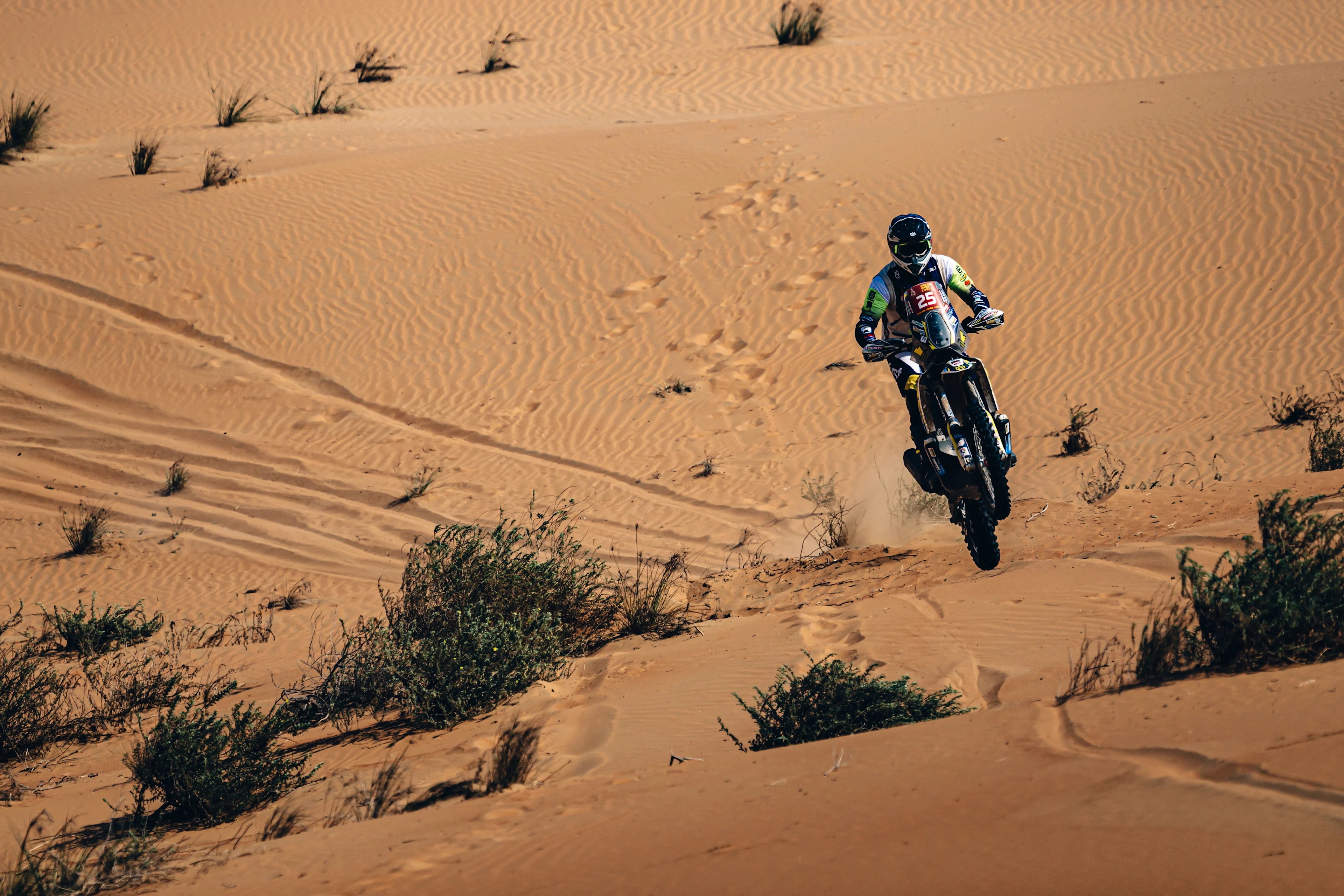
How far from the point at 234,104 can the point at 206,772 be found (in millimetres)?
21771

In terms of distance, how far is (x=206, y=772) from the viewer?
A: 478 centimetres

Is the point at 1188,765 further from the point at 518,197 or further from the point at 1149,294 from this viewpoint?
the point at 518,197

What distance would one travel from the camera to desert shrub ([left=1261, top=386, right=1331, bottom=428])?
1061 cm

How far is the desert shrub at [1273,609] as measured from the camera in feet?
13.5

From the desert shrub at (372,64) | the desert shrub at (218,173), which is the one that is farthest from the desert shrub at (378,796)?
the desert shrub at (372,64)

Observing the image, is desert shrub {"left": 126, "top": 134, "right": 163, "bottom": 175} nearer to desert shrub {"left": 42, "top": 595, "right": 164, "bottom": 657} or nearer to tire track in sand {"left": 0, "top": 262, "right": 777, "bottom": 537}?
tire track in sand {"left": 0, "top": 262, "right": 777, "bottom": 537}

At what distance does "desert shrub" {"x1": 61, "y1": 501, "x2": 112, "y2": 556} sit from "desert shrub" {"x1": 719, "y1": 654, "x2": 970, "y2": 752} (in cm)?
818

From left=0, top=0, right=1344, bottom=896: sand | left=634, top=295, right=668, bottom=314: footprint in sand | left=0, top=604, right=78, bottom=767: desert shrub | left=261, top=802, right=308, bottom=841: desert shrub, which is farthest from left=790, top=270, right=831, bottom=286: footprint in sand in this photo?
left=261, top=802, right=308, bottom=841: desert shrub

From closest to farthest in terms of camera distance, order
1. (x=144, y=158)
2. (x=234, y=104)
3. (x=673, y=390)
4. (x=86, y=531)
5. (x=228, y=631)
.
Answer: (x=228, y=631) → (x=86, y=531) → (x=673, y=390) → (x=144, y=158) → (x=234, y=104)

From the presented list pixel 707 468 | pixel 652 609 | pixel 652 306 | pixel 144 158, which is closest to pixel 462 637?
pixel 652 609

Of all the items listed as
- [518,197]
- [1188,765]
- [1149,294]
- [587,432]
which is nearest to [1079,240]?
[1149,294]

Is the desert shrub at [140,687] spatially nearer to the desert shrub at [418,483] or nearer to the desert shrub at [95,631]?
the desert shrub at [95,631]

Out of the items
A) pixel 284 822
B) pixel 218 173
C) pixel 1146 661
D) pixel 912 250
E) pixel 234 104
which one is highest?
pixel 234 104

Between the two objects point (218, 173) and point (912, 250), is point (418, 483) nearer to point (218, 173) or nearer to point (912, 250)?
point (912, 250)
